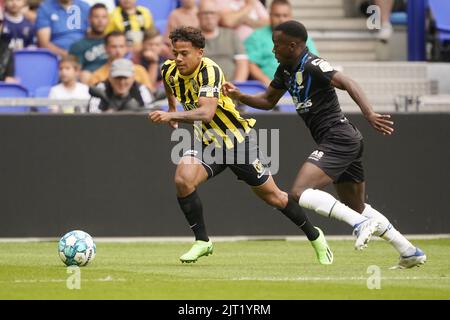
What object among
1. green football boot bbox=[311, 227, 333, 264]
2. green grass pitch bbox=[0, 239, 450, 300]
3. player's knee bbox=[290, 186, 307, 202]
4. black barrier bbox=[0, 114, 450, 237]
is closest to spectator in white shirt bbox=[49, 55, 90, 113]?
black barrier bbox=[0, 114, 450, 237]

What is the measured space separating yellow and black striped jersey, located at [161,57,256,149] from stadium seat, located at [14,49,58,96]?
5636 millimetres

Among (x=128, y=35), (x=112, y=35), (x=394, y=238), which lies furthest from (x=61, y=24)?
(x=394, y=238)

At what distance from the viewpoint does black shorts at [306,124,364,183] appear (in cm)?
1080

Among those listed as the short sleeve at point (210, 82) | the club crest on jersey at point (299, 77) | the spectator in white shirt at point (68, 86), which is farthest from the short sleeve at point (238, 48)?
the club crest on jersey at point (299, 77)

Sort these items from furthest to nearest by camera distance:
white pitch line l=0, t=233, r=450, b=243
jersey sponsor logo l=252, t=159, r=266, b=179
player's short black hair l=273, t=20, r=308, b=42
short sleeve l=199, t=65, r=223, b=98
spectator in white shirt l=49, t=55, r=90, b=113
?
spectator in white shirt l=49, t=55, r=90, b=113, white pitch line l=0, t=233, r=450, b=243, jersey sponsor logo l=252, t=159, r=266, b=179, short sleeve l=199, t=65, r=223, b=98, player's short black hair l=273, t=20, r=308, b=42

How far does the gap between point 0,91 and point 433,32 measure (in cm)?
706

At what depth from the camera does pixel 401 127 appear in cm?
1553

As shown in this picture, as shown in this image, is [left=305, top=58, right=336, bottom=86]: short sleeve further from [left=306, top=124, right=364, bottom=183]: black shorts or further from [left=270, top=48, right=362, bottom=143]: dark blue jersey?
[left=306, top=124, right=364, bottom=183]: black shorts

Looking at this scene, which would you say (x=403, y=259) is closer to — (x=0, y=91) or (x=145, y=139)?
(x=145, y=139)

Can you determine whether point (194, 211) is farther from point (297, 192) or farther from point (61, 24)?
point (61, 24)

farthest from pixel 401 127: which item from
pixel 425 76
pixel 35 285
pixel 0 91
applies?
pixel 35 285

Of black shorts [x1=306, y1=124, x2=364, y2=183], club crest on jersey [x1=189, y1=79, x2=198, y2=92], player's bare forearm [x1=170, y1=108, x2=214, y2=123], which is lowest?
black shorts [x1=306, y1=124, x2=364, y2=183]

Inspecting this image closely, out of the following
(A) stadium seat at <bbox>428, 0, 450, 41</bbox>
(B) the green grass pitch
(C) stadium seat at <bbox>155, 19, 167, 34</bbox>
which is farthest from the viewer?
(A) stadium seat at <bbox>428, 0, 450, 41</bbox>

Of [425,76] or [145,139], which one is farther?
[425,76]
